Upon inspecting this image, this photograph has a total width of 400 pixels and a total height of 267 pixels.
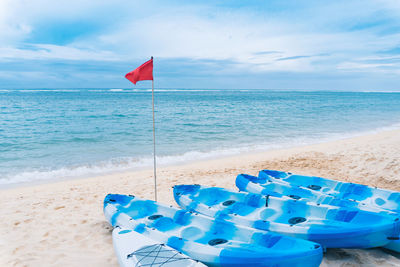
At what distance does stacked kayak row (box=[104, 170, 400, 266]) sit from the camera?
4.20 m

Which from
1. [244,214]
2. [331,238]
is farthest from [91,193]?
[331,238]

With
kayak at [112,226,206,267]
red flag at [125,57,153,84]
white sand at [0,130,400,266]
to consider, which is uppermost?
red flag at [125,57,153,84]

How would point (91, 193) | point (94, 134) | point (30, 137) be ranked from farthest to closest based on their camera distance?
point (94, 134)
point (30, 137)
point (91, 193)

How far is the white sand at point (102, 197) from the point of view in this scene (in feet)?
17.4

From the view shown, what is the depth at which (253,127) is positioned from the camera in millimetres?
23547

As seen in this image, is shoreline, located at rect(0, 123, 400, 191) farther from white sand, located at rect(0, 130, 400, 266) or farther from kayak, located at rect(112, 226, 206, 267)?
kayak, located at rect(112, 226, 206, 267)

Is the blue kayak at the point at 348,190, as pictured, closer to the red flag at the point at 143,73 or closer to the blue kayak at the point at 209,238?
the blue kayak at the point at 209,238

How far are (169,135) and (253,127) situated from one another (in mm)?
7376

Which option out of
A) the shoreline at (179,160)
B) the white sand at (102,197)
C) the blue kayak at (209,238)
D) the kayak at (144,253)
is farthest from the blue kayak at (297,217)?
the shoreline at (179,160)

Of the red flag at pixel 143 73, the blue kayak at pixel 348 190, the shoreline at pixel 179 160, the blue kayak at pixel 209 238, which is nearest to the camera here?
the blue kayak at pixel 209 238

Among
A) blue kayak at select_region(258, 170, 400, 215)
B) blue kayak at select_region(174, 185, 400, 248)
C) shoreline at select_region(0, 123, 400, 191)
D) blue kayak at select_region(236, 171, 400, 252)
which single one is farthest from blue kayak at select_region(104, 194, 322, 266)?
shoreline at select_region(0, 123, 400, 191)

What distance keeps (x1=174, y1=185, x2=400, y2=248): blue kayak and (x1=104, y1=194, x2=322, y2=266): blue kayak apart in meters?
0.38

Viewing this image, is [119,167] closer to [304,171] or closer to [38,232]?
[38,232]

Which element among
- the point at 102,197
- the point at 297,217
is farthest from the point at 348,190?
the point at 102,197
